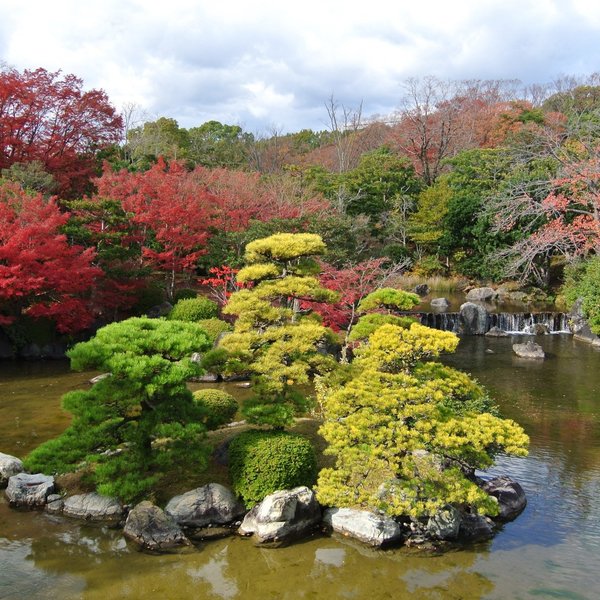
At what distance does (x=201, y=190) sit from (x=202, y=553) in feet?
59.6

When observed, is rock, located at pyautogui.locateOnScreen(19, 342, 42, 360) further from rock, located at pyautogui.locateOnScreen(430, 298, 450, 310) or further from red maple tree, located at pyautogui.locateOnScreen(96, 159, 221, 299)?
rock, located at pyautogui.locateOnScreen(430, 298, 450, 310)

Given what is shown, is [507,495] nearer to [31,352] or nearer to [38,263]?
[38,263]

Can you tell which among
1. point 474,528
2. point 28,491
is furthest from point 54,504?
point 474,528

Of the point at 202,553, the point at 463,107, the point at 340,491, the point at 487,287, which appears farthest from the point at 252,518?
the point at 463,107

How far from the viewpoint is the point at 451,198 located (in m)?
35.1

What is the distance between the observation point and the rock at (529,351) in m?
20.3

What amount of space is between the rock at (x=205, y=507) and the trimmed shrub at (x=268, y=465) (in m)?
0.20

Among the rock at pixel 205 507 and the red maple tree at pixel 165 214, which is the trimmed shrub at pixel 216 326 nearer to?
the red maple tree at pixel 165 214

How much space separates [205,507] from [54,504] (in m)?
2.53

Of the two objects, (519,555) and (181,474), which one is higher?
(181,474)

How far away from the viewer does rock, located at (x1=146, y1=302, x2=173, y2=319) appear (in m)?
21.6

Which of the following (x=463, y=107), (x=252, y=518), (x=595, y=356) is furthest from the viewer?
(x=463, y=107)

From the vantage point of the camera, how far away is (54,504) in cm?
876

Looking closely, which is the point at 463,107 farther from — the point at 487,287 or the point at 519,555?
the point at 519,555
